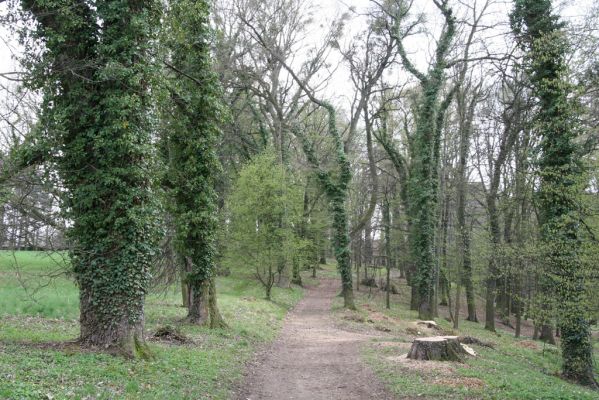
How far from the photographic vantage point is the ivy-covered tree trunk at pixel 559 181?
1148 cm

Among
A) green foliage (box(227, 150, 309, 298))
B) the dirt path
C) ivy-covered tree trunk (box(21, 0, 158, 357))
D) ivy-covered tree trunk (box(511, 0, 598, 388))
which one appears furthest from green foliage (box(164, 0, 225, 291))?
green foliage (box(227, 150, 309, 298))

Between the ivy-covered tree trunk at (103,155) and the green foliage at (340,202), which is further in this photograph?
the green foliage at (340,202)

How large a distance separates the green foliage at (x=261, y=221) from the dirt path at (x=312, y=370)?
20.0 feet

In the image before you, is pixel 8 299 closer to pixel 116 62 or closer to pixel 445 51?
pixel 116 62

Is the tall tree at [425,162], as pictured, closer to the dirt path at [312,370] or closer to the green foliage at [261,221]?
the green foliage at [261,221]

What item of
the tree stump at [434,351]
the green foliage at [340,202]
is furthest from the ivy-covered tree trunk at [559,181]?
the green foliage at [340,202]

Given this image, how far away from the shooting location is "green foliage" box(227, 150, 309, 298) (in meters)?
25.4

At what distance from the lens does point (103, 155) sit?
9.25 meters

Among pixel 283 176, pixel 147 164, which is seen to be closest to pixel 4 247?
pixel 147 164

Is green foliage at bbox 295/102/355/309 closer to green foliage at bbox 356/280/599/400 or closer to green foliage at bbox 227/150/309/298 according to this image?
green foliage at bbox 227/150/309/298

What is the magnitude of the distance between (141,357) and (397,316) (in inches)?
750

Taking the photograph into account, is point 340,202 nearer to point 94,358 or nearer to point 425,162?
point 425,162

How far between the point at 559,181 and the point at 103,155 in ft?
40.1

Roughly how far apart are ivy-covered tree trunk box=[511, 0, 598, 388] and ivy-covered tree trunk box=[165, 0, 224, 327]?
9.58 m
